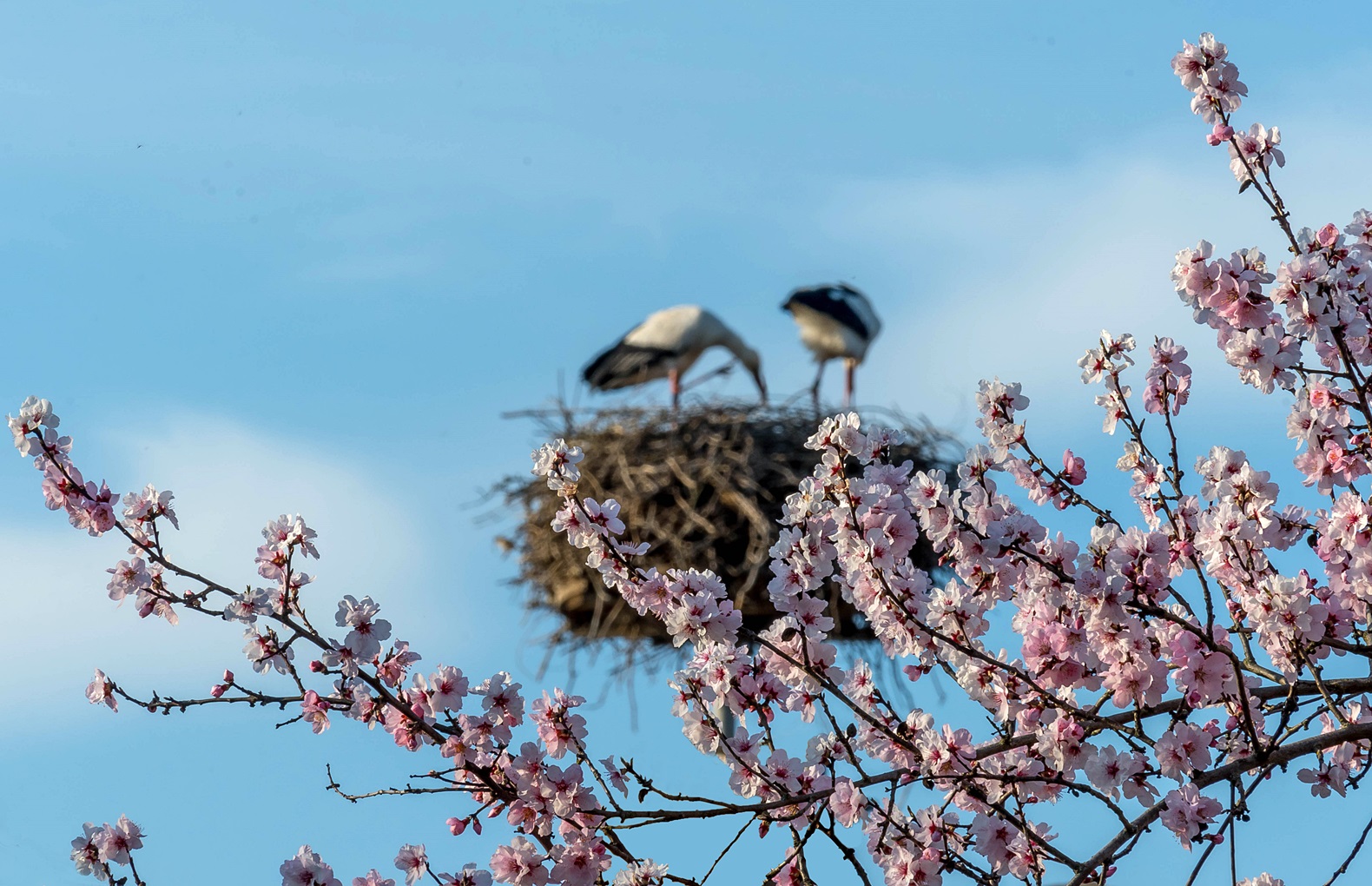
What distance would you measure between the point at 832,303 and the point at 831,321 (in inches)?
5.6

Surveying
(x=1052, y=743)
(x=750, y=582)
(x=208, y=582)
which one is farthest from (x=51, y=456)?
(x=750, y=582)

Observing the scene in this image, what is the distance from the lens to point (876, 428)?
259 centimetres

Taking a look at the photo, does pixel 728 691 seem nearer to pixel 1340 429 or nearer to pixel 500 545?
pixel 1340 429

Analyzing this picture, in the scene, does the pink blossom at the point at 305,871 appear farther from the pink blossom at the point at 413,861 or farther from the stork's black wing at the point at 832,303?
the stork's black wing at the point at 832,303

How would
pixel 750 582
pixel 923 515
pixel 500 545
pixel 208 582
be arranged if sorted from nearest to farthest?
pixel 923 515 < pixel 208 582 < pixel 750 582 < pixel 500 545

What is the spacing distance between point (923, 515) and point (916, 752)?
20.0 inches

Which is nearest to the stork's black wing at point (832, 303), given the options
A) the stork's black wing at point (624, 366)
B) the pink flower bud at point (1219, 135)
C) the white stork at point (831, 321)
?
the white stork at point (831, 321)

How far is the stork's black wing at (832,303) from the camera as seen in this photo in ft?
34.4

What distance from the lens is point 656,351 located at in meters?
9.97

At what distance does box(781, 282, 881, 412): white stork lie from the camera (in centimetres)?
1050

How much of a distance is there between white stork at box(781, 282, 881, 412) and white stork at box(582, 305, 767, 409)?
75 centimetres

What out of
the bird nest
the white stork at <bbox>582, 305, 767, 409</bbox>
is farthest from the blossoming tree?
the white stork at <bbox>582, 305, 767, 409</bbox>

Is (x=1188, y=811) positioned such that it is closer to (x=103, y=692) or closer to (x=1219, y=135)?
(x=1219, y=135)

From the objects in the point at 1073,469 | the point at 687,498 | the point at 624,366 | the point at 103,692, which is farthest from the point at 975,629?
the point at 624,366
